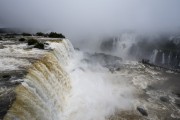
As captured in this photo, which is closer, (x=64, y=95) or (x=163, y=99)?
(x=64, y=95)

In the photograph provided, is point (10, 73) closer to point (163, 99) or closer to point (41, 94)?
point (41, 94)

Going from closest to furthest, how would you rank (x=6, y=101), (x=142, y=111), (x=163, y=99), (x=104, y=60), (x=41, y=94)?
(x=6, y=101) → (x=41, y=94) → (x=142, y=111) → (x=163, y=99) → (x=104, y=60)

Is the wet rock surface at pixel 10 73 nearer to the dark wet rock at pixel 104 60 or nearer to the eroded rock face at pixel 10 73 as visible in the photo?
the eroded rock face at pixel 10 73

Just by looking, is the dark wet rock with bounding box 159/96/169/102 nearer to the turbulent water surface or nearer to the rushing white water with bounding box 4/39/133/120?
the turbulent water surface

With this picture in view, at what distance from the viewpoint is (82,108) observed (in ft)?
72.7

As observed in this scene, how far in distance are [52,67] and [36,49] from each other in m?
6.57

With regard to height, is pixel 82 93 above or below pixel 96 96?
above

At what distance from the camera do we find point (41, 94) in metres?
16.4

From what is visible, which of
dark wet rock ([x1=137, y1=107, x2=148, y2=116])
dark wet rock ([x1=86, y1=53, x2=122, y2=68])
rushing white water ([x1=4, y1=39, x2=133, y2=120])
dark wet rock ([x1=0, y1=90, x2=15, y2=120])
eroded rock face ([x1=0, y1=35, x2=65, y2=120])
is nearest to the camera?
dark wet rock ([x1=0, y1=90, x2=15, y2=120])

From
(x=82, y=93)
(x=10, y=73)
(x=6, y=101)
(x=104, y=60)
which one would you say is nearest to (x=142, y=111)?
(x=82, y=93)

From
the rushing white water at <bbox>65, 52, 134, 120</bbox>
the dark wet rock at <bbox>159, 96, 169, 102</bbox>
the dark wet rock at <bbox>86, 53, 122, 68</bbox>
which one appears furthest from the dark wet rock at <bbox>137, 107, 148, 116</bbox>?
the dark wet rock at <bbox>86, 53, 122, 68</bbox>

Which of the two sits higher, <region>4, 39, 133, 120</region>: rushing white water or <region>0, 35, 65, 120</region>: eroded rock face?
<region>0, 35, 65, 120</region>: eroded rock face

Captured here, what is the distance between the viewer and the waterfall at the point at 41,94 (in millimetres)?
12690

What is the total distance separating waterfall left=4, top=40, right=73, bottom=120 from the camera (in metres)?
12.7
